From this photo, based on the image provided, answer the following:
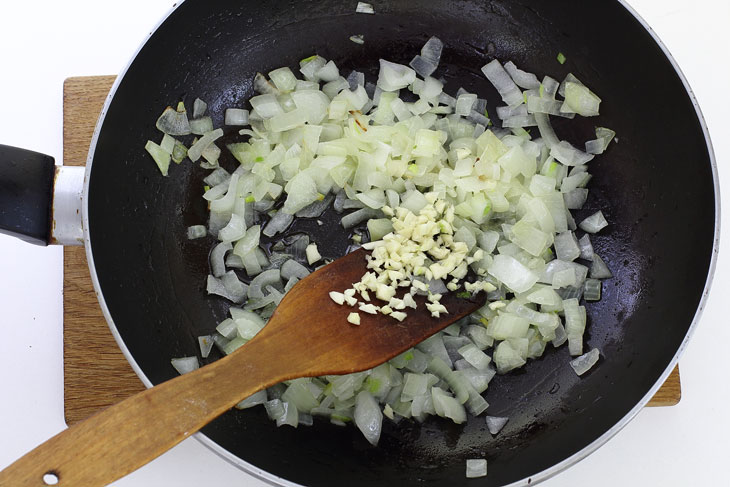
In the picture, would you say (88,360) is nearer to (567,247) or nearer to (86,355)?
(86,355)

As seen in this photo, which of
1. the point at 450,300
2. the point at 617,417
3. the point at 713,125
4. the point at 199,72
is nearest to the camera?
the point at 617,417

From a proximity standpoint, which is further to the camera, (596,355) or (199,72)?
(199,72)

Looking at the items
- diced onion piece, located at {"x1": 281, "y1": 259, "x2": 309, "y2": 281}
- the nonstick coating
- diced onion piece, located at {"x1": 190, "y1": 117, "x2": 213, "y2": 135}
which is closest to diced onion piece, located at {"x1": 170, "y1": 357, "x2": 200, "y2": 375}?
the nonstick coating

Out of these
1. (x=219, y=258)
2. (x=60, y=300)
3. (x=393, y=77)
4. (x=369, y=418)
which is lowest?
(x=60, y=300)

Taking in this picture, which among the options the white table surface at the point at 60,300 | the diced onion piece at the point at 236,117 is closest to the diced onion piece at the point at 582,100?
the white table surface at the point at 60,300

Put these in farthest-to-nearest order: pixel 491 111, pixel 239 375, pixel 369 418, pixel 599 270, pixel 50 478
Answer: pixel 491 111
pixel 599 270
pixel 369 418
pixel 239 375
pixel 50 478

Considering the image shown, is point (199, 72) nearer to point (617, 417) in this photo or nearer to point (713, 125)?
point (617, 417)

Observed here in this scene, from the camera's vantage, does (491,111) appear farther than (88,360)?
Yes

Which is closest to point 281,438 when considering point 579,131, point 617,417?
point 617,417

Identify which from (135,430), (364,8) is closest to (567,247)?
(364,8)
